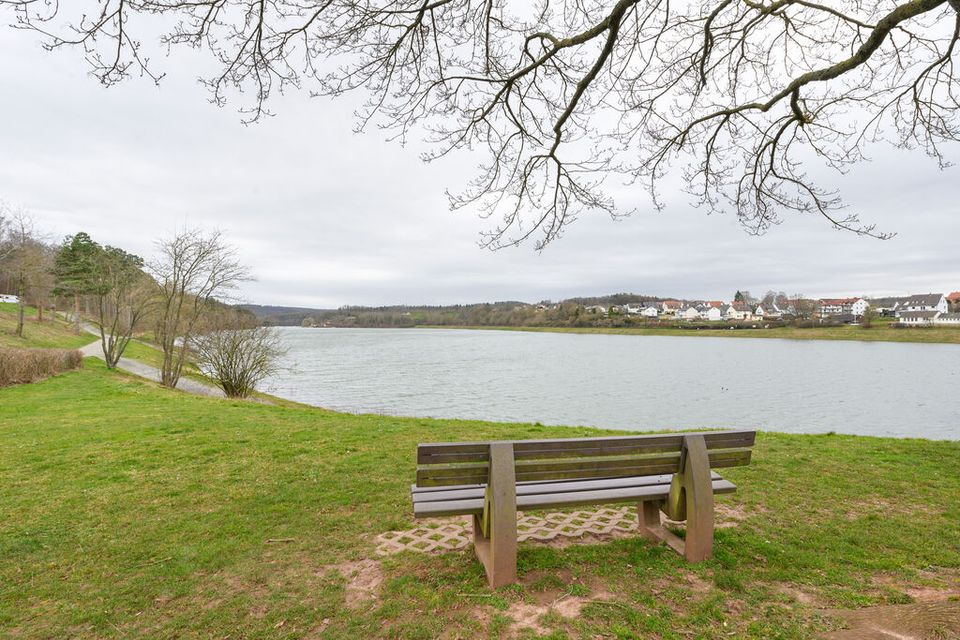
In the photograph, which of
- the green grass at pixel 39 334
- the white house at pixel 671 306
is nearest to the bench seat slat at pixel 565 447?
the green grass at pixel 39 334

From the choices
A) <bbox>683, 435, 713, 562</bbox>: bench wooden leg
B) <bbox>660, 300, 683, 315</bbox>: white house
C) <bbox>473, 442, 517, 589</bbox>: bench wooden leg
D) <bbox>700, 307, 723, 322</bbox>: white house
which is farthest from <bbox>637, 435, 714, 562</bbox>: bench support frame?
<bbox>660, 300, 683, 315</bbox>: white house

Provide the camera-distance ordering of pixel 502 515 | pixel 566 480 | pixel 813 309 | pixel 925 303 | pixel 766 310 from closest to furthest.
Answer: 1. pixel 502 515
2. pixel 566 480
3. pixel 813 309
4. pixel 925 303
5. pixel 766 310

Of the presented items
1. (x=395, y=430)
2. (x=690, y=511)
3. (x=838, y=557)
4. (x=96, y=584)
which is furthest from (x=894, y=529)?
(x=395, y=430)

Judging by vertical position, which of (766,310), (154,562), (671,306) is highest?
(671,306)

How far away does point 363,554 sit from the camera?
12.5 feet

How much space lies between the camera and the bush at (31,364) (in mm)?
15273

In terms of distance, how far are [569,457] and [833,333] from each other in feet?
266

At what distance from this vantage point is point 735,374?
103ft

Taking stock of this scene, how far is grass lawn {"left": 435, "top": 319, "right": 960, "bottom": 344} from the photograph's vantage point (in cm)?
5850

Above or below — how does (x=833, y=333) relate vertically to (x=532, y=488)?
below

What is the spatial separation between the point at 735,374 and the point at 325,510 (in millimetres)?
32701

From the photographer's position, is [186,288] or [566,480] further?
[186,288]

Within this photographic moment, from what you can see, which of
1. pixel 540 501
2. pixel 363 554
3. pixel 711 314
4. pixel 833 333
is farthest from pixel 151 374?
pixel 711 314

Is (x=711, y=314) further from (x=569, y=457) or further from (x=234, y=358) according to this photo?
(x=569, y=457)
